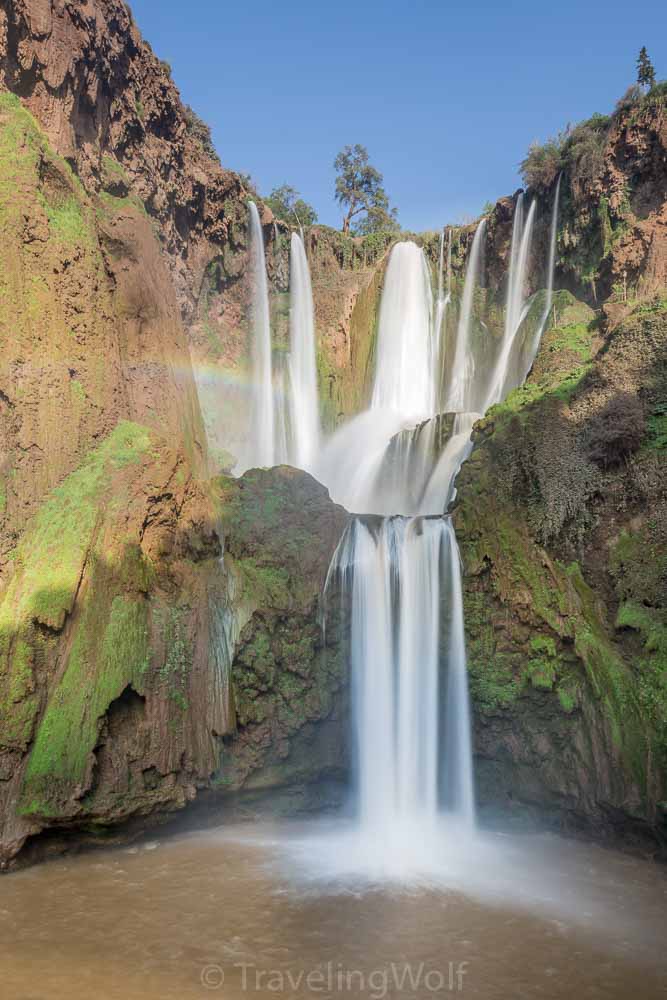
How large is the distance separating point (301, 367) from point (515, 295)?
770 cm

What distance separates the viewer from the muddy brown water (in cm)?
571

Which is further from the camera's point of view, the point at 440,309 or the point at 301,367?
the point at 440,309

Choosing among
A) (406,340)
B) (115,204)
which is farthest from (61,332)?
(406,340)

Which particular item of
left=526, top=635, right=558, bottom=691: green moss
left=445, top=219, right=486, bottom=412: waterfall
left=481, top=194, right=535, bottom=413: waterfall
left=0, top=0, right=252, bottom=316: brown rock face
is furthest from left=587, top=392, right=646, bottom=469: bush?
left=0, top=0, right=252, bottom=316: brown rock face

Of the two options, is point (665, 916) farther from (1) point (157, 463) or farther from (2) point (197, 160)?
(2) point (197, 160)

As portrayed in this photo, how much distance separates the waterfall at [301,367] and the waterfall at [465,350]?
481 cm

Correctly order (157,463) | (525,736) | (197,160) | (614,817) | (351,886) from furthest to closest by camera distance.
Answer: (197,160)
(157,463)
(525,736)
(614,817)
(351,886)

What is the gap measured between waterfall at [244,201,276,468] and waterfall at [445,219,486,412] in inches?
242

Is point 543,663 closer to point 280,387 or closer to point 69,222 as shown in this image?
point 69,222

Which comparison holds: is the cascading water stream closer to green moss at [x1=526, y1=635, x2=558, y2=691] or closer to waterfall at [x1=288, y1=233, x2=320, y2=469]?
green moss at [x1=526, y1=635, x2=558, y2=691]

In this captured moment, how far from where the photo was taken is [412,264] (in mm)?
25016

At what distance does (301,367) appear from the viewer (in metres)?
23.9

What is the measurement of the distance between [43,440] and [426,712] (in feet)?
24.2

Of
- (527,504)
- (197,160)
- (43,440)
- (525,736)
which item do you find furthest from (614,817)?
(197,160)
